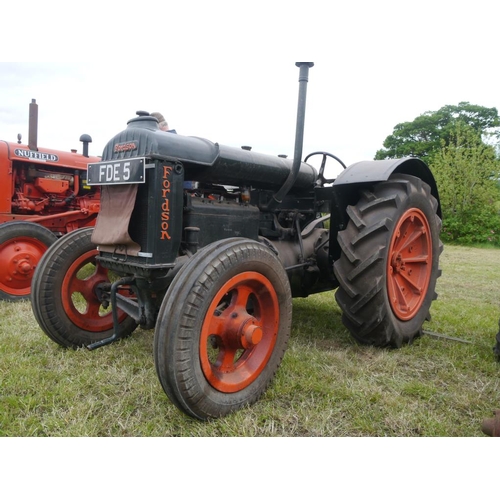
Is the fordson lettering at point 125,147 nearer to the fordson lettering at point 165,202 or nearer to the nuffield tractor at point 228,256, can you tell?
the nuffield tractor at point 228,256

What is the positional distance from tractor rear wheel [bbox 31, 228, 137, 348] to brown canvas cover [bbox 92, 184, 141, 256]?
539 millimetres

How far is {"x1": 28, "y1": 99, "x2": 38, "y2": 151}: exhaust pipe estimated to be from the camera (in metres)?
5.42

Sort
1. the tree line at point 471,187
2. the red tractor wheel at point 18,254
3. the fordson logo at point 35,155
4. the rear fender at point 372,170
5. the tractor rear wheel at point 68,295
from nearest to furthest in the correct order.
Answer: the tractor rear wheel at point 68,295, the rear fender at point 372,170, the red tractor wheel at point 18,254, the fordson logo at point 35,155, the tree line at point 471,187

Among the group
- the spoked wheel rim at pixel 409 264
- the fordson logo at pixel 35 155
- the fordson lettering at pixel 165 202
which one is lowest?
the spoked wheel rim at pixel 409 264

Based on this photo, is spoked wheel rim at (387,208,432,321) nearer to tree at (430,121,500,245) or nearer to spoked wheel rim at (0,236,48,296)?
spoked wheel rim at (0,236,48,296)

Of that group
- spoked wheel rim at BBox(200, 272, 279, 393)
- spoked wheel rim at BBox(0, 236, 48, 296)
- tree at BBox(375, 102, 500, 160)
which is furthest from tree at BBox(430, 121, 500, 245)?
spoked wheel rim at BBox(200, 272, 279, 393)

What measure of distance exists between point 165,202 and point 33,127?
4247 millimetres

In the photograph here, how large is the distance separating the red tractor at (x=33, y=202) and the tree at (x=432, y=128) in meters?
27.1

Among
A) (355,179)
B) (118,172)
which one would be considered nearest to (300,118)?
(355,179)

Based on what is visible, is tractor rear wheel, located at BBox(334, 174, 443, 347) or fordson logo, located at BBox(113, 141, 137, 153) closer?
fordson logo, located at BBox(113, 141, 137, 153)

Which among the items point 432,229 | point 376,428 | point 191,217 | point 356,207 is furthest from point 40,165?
point 376,428

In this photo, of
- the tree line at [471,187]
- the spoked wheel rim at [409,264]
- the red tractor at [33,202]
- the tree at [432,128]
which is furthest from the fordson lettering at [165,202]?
the tree at [432,128]

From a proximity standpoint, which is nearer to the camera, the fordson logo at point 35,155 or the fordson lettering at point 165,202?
the fordson lettering at point 165,202

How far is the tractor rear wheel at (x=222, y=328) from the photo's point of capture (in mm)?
1842
